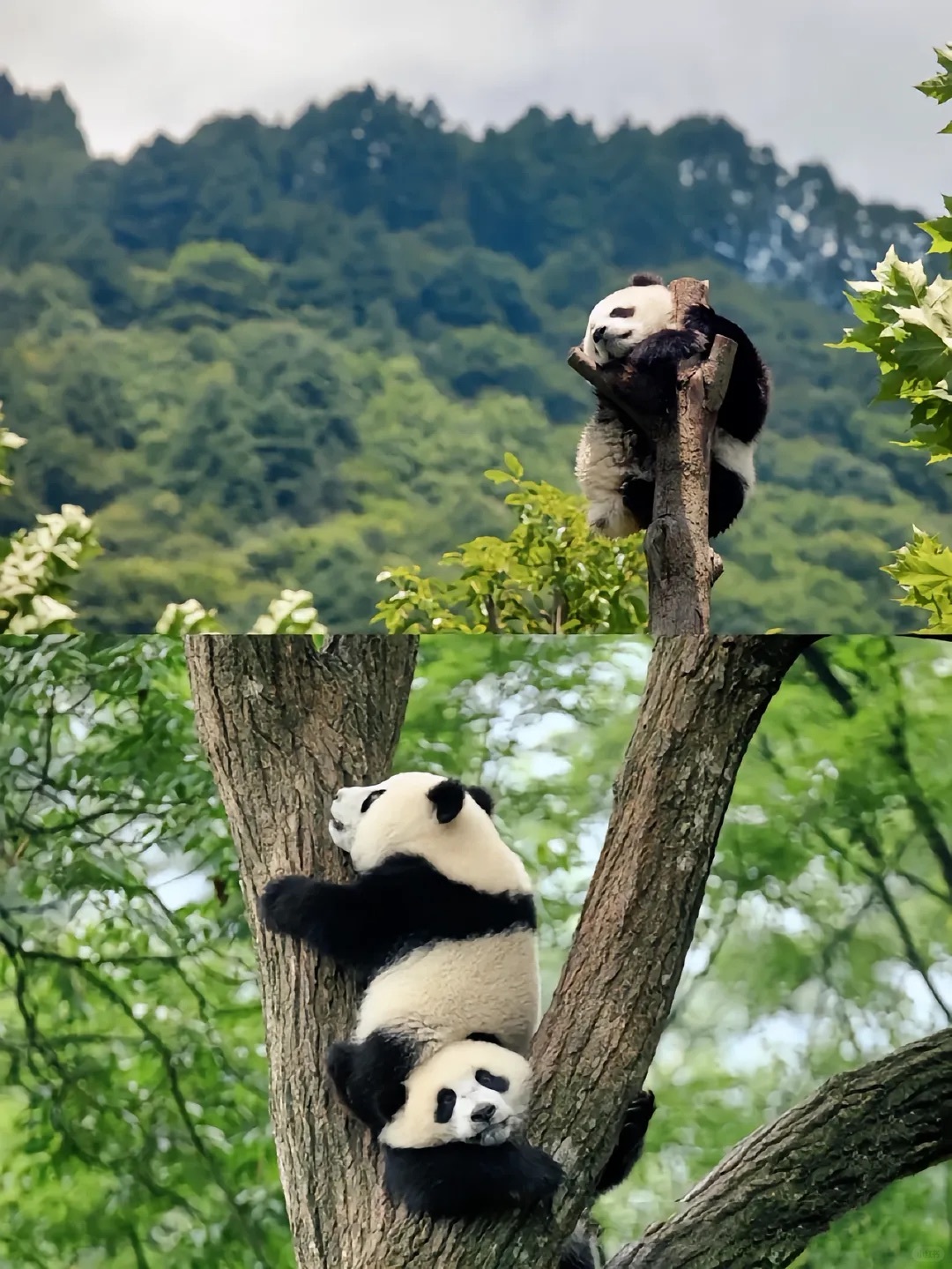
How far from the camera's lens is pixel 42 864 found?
211cm

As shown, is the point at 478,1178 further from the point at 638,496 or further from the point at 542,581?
the point at 542,581

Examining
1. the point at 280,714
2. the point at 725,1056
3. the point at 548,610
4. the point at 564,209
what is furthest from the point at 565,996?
the point at 564,209

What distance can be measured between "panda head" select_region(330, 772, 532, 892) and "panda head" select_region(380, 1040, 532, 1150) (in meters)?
0.27

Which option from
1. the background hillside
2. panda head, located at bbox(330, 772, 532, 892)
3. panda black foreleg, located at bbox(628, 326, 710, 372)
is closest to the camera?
panda head, located at bbox(330, 772, 532, 892)

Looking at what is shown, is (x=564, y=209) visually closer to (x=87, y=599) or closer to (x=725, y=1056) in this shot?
(x=87, y=599)

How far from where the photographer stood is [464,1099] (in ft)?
5.78

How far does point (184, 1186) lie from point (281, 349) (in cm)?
683

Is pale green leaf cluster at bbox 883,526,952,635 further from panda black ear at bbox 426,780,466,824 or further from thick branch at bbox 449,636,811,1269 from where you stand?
panda black ear at bbox 426,780,466,824

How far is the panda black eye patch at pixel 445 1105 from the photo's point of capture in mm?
1771

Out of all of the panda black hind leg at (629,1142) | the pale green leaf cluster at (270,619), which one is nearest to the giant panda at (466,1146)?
the panda black hind leg at (629,1142)

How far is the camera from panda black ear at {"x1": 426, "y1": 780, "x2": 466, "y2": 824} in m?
1.99

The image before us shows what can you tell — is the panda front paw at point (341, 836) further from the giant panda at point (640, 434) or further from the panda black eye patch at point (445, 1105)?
the giant panda at point (640, 434)

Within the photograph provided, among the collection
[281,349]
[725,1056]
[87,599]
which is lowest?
[725,1056]

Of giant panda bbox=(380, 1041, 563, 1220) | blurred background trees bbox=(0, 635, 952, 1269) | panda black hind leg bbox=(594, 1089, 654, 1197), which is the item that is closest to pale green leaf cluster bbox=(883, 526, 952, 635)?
blurred background trees bbox=(0, 635, 952, 1269)
